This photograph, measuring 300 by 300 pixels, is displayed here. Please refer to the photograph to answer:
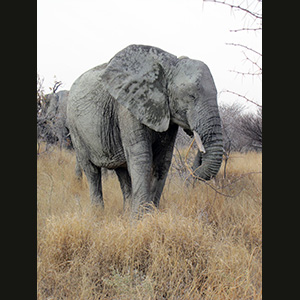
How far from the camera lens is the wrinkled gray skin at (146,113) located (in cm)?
346

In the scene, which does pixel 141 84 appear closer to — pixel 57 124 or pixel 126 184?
pixel 126 184

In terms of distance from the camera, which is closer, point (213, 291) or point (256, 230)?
point (213, 291)

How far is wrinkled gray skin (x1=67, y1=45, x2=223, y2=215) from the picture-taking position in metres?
3.46

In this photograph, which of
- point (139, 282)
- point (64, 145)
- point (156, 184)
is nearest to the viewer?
point (139, 282)

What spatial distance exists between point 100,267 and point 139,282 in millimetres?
360

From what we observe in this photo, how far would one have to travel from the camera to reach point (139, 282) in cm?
266

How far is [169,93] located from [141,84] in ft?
0.98

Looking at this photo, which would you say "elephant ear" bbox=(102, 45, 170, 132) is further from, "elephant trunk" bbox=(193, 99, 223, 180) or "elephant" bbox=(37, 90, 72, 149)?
"elephant" bbox=(37, 90, 72, 149)

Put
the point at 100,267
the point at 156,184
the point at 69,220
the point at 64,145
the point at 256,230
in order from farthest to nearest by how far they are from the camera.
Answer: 1. the point at 64,145
2. the point at 156,184
3. the point at 256,230
4. the point at 69,220
5. the point at 100,267

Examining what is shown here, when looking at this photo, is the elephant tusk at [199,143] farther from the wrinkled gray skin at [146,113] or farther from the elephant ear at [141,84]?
the elephant ear at [141,84]

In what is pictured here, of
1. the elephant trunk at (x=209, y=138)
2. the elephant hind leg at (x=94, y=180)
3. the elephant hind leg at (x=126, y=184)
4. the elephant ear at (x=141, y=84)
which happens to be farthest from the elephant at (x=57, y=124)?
the elephant trunk at (x=209, y=138)

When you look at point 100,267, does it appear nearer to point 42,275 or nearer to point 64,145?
point 42,275

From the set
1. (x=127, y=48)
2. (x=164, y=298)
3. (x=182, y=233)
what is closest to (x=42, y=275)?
(x=164, y=298)

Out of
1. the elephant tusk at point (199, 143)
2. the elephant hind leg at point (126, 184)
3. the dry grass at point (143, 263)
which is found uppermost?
the elephant tusk at point (199, 143)
